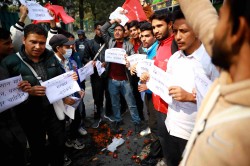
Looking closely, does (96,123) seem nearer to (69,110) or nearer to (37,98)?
(69,110)

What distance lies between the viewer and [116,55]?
4.50m

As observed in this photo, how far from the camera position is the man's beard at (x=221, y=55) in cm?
77

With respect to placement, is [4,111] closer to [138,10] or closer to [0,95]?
[0,95]

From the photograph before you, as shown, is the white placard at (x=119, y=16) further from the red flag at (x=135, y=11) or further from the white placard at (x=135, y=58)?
the white placard at (x=135, y=58)

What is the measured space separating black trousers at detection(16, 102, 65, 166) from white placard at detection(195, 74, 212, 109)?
2.03 metres

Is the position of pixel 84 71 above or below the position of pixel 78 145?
above

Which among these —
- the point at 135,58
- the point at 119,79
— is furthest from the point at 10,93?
the point at 119,79

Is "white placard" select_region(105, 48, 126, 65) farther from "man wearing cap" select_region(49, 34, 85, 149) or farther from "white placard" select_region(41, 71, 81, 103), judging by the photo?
"white placard" select_region(41, 71, 81, 103)

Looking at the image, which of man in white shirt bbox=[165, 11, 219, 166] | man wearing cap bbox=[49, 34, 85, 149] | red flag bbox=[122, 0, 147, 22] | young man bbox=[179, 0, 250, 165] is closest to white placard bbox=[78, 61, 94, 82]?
man wearing cap bbox=[49, 34, 85, 149]

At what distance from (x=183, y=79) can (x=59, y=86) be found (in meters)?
1.67

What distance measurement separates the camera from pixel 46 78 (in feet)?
9.30

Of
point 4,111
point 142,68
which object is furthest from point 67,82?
point 142,68

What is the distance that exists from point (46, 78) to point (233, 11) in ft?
8.45

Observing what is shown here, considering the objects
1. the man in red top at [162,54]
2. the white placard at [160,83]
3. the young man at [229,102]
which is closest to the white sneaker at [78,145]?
the man in red top at [162,54]
